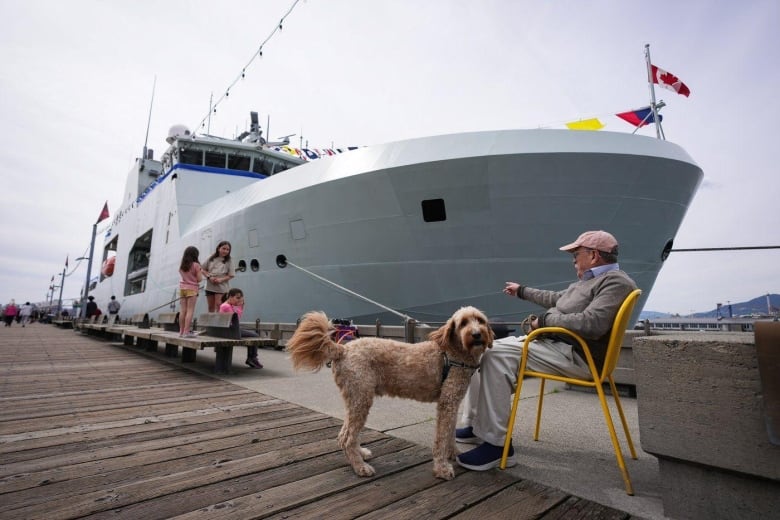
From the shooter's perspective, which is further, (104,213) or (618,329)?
(104,213)

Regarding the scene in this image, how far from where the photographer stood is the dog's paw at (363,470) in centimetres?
188

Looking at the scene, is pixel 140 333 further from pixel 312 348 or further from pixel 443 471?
pixel 443 471

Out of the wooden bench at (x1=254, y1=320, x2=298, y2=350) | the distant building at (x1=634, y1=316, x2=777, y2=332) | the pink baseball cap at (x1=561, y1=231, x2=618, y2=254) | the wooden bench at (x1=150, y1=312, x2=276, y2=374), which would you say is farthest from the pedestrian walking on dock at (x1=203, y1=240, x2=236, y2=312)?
the distant building at (x1=634, y1=316, x2=777, y2=332)

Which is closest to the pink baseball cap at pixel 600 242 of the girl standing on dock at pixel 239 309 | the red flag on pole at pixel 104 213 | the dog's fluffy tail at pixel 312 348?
the dog's fluffy tail at pixel 312 348

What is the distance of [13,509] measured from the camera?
4.93 ft

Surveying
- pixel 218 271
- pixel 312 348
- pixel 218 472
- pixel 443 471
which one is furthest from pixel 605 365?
pixel 218 271

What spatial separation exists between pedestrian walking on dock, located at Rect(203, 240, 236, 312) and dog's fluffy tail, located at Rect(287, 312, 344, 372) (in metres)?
4.23

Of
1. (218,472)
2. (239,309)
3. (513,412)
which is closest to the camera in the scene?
(218,472)

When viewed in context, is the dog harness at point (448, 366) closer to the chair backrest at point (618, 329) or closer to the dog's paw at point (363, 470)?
the dog's paw at point (363, 470)

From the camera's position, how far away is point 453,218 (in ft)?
21.5

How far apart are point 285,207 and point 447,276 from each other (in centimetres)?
362

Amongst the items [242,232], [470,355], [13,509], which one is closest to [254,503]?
[13,509]

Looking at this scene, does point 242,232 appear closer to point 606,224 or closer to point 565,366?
point 606,224

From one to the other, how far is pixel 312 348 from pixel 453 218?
4858 millimetres
